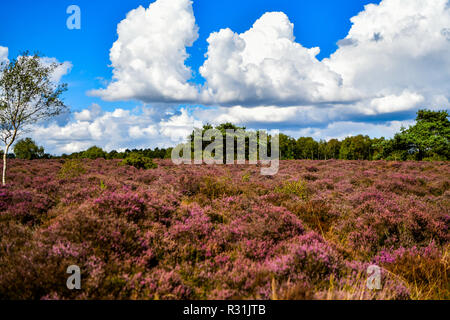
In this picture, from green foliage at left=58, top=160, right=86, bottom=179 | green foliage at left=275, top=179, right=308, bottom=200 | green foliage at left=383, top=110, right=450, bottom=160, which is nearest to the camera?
green foliage at left=275, top=179, right=308, bottom=200

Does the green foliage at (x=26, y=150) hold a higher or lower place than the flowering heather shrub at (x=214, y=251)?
higher

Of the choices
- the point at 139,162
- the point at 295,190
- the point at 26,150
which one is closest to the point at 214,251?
the point at 295,190

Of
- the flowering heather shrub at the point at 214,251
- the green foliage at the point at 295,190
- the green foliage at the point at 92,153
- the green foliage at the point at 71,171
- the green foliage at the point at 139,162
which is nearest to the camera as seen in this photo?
the flowering heather shrub at the point at 214,251

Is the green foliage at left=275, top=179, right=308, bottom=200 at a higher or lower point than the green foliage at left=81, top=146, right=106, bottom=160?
lower

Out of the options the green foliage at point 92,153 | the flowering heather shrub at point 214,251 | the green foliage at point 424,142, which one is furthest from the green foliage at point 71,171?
the green foliage at point 424,142

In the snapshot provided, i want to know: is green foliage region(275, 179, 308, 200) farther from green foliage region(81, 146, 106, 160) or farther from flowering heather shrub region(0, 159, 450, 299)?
green foliage region(81, 146, 106, 160)

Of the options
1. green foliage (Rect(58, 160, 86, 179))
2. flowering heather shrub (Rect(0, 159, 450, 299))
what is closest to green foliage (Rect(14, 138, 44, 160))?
green foliage (Rect(58, 160, 86, 179))

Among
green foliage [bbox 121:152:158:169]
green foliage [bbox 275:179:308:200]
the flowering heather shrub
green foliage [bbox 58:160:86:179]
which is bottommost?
A: the flowering heather shrub

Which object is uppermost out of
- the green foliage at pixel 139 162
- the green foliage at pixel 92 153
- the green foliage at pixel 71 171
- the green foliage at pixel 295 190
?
the green foliage at pixel 92 153

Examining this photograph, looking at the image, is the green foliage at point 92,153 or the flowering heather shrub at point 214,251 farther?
the green foliage at point 92,153

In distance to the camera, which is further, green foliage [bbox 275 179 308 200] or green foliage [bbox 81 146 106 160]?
green foliage [bbox 81 146 106 160]

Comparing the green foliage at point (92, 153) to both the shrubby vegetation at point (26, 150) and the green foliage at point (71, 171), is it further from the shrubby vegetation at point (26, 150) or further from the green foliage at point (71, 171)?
the green foliage at point (71, 171)
